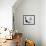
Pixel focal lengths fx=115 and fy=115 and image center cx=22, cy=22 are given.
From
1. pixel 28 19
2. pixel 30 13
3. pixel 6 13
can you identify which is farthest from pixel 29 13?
pixel 6 13

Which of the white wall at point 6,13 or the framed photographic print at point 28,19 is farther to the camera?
the framed photographic print at point 28,19

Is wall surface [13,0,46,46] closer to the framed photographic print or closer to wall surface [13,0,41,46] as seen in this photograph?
wall surface [13,0,41,46]

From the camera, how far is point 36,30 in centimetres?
570

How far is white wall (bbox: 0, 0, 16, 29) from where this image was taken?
14.0 feet

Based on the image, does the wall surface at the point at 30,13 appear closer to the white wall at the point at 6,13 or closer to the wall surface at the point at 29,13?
the wall surface at the point at 29,13

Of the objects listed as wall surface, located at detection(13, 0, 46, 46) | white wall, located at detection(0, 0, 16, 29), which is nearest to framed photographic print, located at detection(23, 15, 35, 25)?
wall surface, located at detection(13, 0, 46, 46)

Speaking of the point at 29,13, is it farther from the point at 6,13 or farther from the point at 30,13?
the point at 6,13

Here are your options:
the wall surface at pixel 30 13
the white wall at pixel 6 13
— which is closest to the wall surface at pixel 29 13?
the wall surface at pixel 30 13

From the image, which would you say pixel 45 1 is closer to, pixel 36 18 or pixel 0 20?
pixel 36 18

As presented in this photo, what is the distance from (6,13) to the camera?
170 inches

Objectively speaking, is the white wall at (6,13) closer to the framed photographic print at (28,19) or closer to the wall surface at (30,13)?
the wall surface at (30,13)

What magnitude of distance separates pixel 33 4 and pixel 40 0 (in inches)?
15.3

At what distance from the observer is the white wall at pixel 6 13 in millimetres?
4273

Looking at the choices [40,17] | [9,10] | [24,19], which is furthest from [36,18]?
[9,10]
